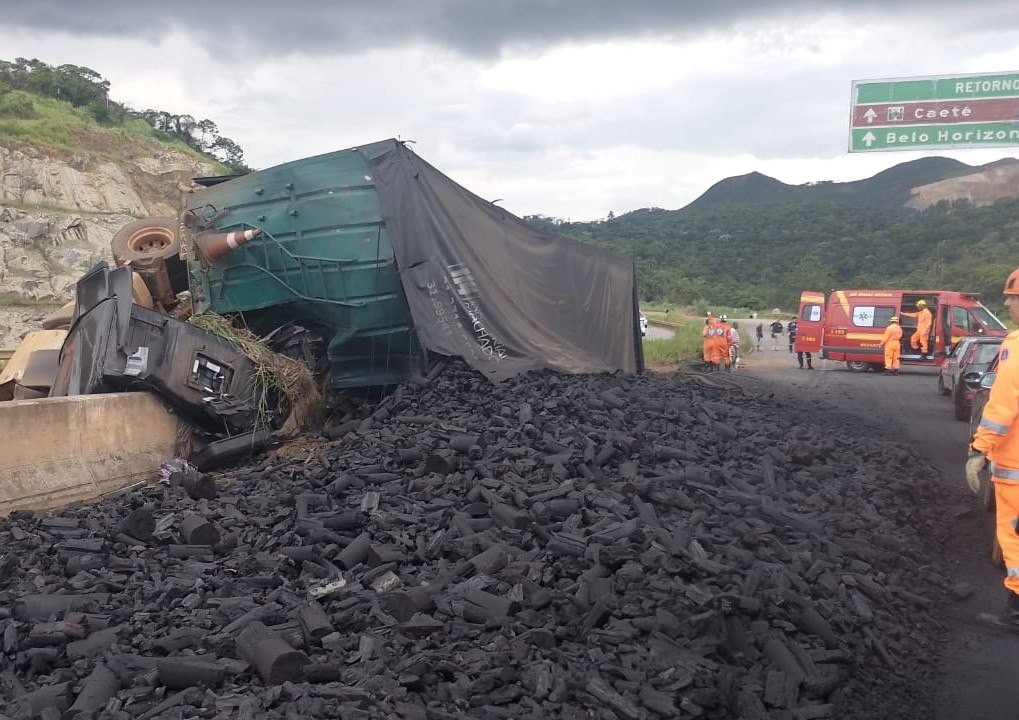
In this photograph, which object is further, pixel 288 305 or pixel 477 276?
pixel 477 276

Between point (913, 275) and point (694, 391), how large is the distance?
48.0 metres

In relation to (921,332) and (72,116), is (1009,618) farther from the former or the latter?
(72,116)

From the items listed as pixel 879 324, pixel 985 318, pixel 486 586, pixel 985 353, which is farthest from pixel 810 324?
pixel 486 586

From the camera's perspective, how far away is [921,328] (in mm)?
22391

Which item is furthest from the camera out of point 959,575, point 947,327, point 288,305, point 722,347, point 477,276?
point 947,327

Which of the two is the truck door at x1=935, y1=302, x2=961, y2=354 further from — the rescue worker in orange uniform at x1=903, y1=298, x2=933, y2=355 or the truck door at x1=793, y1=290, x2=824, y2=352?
the truck door at x1=793, y1=290, x2=824, y2=352

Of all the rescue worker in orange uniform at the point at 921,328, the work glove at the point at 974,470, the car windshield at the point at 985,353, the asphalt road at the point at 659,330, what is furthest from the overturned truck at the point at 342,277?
the asphalt road at the point at 659,330

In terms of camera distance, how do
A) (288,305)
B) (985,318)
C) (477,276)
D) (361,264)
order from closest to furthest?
(361,264) → (288,305) → (477,276) → (985,318)

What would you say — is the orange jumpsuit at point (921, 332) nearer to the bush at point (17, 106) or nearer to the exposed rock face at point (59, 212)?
the exposed rock face at point (59, 212)

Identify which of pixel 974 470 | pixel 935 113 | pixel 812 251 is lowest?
pixel 974 470

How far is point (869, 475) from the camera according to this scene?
795cm

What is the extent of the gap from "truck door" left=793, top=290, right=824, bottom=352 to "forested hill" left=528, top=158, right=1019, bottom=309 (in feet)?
73.4

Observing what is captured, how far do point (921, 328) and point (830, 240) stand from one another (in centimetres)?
5544

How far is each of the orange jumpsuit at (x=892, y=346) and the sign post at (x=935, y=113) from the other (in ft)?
17.3
